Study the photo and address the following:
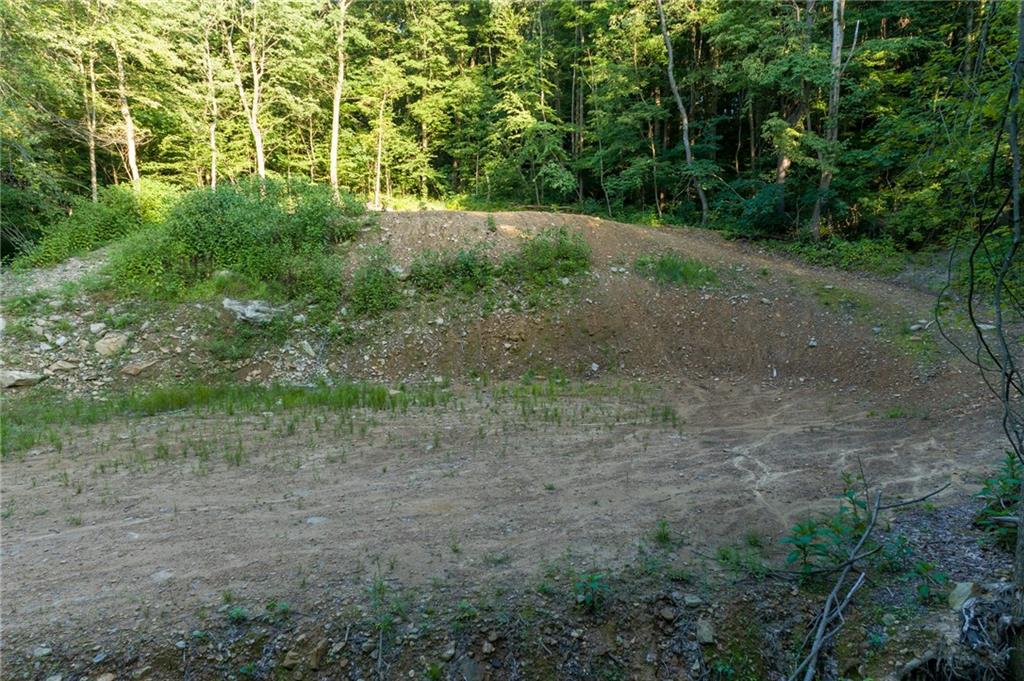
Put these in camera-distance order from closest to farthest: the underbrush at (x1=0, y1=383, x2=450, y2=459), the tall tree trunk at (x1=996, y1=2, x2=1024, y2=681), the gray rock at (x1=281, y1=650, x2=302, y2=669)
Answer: the tall tree trunk at (x1=996, y1=2, x2=1024, y2=681) < the gray rock at (x1=281, y1=650, x2=302, y2=669) < the underbrush at (x1=0, y1=383, x2=450, y2=459)

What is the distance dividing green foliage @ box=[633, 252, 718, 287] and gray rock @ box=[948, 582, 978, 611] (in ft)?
29.0

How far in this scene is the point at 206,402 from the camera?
8344mm

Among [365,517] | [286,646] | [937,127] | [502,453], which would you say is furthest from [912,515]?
[286,646]

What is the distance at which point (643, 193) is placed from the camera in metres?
20.6

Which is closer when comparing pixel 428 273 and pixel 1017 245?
pixel 1017 245

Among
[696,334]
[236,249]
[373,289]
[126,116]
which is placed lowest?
[696,334]

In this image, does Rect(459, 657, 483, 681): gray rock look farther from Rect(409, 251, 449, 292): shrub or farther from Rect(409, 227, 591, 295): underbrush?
Rect(409, 251, 449, 292): shrub

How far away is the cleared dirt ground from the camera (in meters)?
3.84

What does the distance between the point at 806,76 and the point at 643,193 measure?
762cm

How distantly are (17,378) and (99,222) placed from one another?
829 cm

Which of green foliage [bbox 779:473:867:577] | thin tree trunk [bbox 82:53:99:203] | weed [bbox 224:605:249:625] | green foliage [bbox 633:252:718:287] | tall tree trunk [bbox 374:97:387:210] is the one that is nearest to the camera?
weed [bbox 224:605:249:625]

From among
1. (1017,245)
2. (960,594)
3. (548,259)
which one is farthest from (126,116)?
(960,594)

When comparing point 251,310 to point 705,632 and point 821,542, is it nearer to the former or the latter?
point 705,632

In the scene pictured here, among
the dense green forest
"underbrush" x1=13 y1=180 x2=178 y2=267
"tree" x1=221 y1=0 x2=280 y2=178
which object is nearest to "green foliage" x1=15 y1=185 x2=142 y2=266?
"underbrush" x1=13 y1=180 x2=178 y2=267
